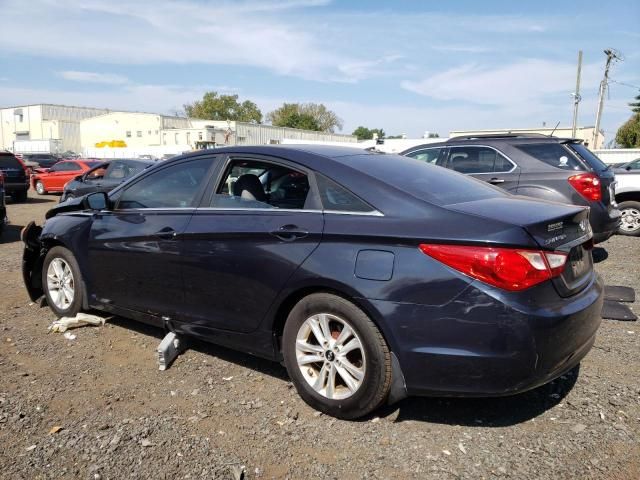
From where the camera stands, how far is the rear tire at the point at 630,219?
400 inches

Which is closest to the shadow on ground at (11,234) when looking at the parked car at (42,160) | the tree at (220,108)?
the parked car at (42,160)

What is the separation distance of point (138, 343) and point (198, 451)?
1.87 metres

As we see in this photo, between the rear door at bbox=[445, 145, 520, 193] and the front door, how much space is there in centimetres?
481

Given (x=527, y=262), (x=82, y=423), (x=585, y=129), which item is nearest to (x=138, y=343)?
(x=82, y=423)

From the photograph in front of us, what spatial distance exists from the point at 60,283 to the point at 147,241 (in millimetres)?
1511

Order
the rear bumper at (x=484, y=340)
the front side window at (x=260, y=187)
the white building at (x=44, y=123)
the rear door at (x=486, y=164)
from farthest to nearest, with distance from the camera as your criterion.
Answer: the white building at (x=44, y=123), the rear door at (x=486, y=164), the front side window at (x=260, y=187), the rear bumper at (x=484, y=340)

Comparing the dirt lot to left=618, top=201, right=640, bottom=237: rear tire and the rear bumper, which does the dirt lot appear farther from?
left=618, top=201, right=640, bottom=237: rear tire

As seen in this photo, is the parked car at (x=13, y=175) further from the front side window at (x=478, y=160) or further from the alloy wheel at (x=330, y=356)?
the alloy wheel at (x=330, y=356)

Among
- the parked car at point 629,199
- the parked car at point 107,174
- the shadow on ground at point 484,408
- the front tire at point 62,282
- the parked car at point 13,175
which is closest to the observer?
the shadow on ground at point 484,408

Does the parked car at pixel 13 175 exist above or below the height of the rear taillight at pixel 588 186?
below

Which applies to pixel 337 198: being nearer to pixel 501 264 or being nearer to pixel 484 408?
pixel 501 264

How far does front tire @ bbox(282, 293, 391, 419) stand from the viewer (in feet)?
9.66

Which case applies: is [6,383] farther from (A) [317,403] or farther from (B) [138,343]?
(A) [317,403]

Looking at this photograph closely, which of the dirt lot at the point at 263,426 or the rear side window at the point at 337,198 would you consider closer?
the dirt lot at the point at 263,426
